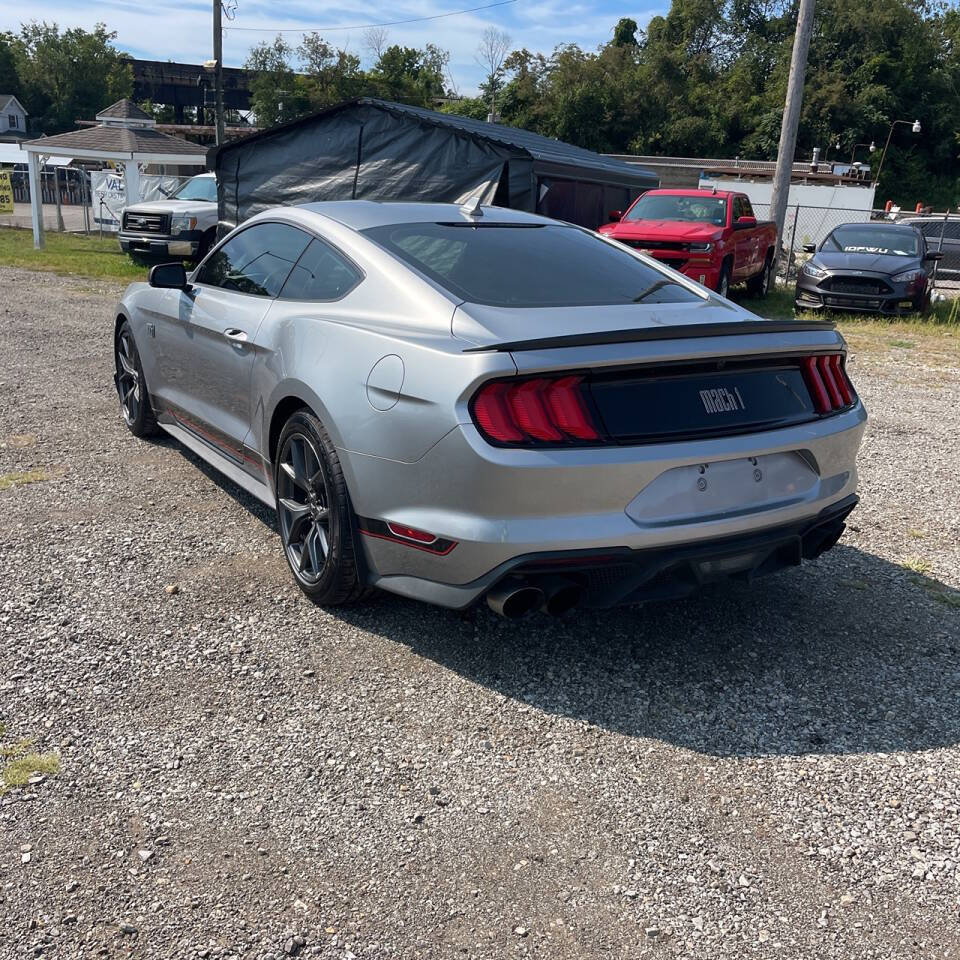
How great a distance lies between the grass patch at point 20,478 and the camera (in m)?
5.38

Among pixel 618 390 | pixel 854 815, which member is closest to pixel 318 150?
pixel 618 390

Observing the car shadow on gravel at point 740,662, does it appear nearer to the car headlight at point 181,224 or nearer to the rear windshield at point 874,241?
the rear windshield at point 874,241

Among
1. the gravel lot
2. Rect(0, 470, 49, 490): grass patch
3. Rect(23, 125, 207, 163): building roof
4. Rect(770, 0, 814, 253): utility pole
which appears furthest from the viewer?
Rect(23, 125, 207, 163): building roof

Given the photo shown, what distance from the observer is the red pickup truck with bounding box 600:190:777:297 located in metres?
13.6

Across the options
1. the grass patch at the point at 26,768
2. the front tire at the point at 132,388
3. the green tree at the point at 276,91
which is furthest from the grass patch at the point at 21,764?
the green tree at the point at 276,91

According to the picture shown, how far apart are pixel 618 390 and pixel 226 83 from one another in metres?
92.3

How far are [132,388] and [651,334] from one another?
412 cm

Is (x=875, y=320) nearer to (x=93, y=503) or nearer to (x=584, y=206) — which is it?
(x=584, y=206)

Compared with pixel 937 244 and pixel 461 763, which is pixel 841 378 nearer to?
pixel 461 763

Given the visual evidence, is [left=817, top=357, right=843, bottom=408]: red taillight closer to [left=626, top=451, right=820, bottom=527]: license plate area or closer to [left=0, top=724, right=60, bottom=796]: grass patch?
[left=626, top=451, right=820, bottom=527]: license plate area

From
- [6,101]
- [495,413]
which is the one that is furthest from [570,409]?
[6,101]

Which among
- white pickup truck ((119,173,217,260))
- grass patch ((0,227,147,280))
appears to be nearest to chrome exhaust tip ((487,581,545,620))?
grass patch ((0,227,147,280))

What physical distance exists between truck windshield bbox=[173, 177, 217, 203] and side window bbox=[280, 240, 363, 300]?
17230 millimetres

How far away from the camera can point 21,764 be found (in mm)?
2863
